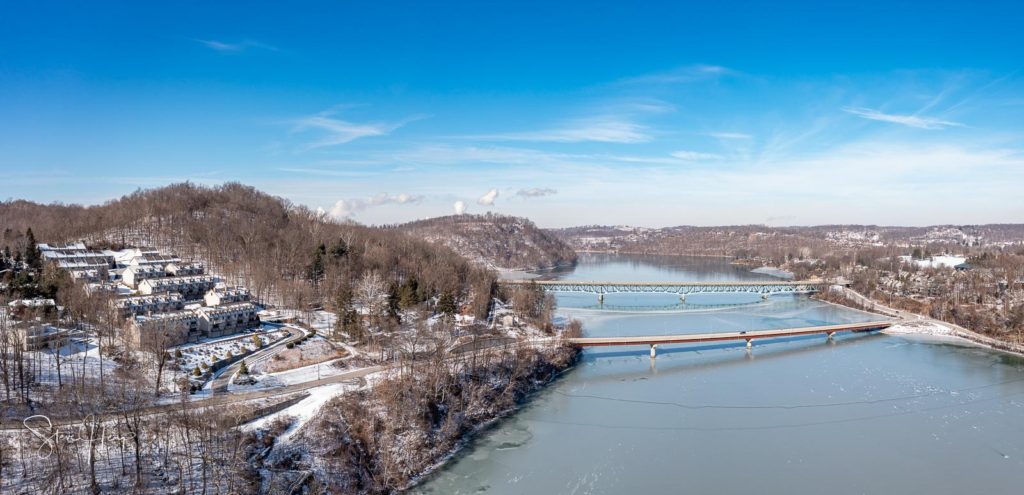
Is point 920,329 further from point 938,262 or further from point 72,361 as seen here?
point 72,361

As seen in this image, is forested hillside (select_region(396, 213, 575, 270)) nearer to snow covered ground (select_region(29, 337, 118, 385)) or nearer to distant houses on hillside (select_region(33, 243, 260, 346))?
distant houses on hillside (select_region(33, 243, 260, 346))

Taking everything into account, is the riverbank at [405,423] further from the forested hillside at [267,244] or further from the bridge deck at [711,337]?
the forested hillside at [267,244]

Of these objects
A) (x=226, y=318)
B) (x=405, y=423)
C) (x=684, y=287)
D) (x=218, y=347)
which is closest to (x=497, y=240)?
(x=684, y=287)

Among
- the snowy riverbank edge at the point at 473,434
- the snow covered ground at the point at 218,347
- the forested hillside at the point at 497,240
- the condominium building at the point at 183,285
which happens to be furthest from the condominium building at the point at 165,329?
the forested hillside at the point at 497,240

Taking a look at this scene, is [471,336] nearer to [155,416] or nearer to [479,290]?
[479,290]

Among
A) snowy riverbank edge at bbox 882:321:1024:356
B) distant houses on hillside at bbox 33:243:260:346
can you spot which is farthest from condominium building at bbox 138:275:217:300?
snowy riverbank edge at bbox 882:321:1024:356

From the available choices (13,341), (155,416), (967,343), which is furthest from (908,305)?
(13,341)
